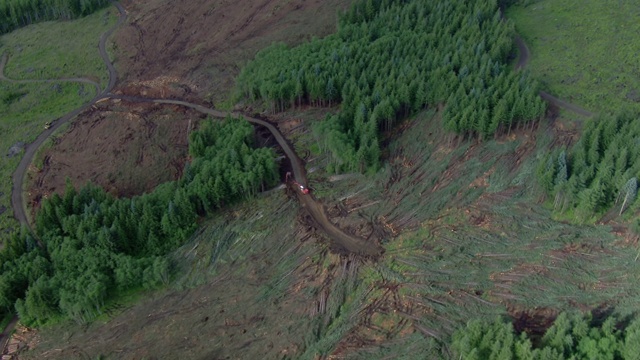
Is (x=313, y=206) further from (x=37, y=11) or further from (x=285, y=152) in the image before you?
(x=37, y=11)

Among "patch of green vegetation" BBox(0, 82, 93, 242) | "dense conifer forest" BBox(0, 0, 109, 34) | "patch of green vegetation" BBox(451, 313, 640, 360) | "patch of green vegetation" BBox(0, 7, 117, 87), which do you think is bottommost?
"patch of green vegetation" BBox(451, 313, 640, 360)

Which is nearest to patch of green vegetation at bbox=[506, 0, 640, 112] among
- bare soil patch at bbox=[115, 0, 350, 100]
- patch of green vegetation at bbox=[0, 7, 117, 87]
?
bare soil patch at bbox=[115, 0, 350, 100]

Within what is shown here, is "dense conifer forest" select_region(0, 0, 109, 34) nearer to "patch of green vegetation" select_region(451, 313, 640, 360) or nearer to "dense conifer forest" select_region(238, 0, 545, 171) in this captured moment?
"dense conifer forest" select_region(238, 0, 545, 171)

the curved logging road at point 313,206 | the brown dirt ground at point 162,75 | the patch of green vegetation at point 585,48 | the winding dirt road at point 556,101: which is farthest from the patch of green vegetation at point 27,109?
the patch of green vegetation at point 585,48

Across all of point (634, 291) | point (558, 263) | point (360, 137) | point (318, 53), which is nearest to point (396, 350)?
point (558, 263)

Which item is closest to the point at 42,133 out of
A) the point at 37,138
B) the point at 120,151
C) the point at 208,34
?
the point at 37,138

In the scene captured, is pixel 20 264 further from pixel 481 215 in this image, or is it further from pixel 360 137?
pixel 481 215
